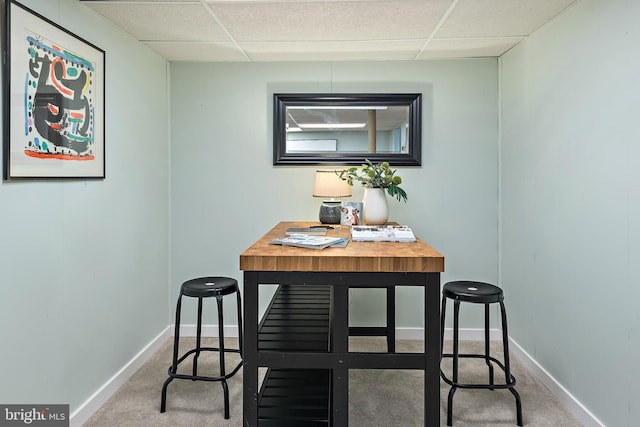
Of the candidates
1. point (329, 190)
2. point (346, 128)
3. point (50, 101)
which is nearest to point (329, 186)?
point (329, 190)

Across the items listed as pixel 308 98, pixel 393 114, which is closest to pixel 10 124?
pixel 308 98

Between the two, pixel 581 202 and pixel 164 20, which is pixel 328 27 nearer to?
pixel 164 20

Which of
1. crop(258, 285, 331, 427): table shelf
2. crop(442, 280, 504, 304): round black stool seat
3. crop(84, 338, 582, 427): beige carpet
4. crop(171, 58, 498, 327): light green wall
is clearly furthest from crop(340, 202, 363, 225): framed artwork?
crop(84, 338, 582, 427): beige carpet

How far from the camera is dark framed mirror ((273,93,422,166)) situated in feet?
11.5

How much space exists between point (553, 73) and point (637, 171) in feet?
3.11

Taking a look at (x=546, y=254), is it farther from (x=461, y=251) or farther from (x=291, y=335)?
(x=291, y=335)

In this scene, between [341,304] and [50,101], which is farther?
→ [50,101]

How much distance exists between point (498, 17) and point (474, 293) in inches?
63.7

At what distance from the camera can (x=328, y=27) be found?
2.72 meters

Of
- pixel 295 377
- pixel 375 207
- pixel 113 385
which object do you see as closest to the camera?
pixel 295 377

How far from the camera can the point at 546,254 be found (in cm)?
274

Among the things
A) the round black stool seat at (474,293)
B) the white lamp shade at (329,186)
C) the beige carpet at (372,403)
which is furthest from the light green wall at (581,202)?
the white lamp shade at (329,186)

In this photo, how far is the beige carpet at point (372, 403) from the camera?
2326mm

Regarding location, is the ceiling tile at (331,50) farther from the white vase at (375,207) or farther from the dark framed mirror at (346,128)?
the white vase at (375,207)
